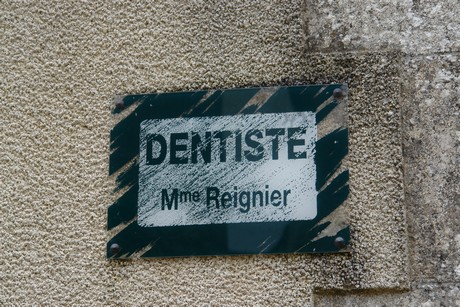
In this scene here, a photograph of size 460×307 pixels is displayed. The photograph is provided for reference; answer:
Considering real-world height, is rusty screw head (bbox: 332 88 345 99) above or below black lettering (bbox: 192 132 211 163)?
above

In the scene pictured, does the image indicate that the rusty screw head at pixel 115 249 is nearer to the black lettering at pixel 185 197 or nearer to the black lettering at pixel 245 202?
the black lettering at pixel 185 197

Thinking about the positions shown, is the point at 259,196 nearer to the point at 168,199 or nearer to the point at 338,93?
the point at 168,199

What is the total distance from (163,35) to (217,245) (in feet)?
2.04

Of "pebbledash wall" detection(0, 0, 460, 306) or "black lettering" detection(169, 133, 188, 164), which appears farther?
"black lettering" detection(169, 133, 188, 164)

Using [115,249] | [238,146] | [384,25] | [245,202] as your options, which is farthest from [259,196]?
[384,25]

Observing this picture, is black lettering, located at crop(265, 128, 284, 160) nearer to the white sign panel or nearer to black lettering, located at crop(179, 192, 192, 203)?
the white sign panel

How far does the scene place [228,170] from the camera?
69.1 inches

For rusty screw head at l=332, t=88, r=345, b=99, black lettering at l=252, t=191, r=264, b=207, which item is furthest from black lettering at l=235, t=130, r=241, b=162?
rusty screw head at l=332, t=88, r=345, b=99

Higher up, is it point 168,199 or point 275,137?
point 275,137

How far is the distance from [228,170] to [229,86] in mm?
242

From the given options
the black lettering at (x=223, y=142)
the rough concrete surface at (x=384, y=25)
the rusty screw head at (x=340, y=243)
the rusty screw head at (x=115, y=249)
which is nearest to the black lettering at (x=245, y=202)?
the black lettering at (x=223, y=142)

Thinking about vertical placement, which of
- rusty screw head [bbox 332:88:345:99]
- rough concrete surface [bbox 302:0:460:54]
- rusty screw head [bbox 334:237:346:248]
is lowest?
rusty screw head [bbox 334:237:346:248]

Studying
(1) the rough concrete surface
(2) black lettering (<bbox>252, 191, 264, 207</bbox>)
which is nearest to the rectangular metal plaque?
(2) black lettering (<bbox>252, 191, 264, 207</bbox>)

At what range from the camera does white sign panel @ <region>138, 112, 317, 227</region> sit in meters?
1.72
